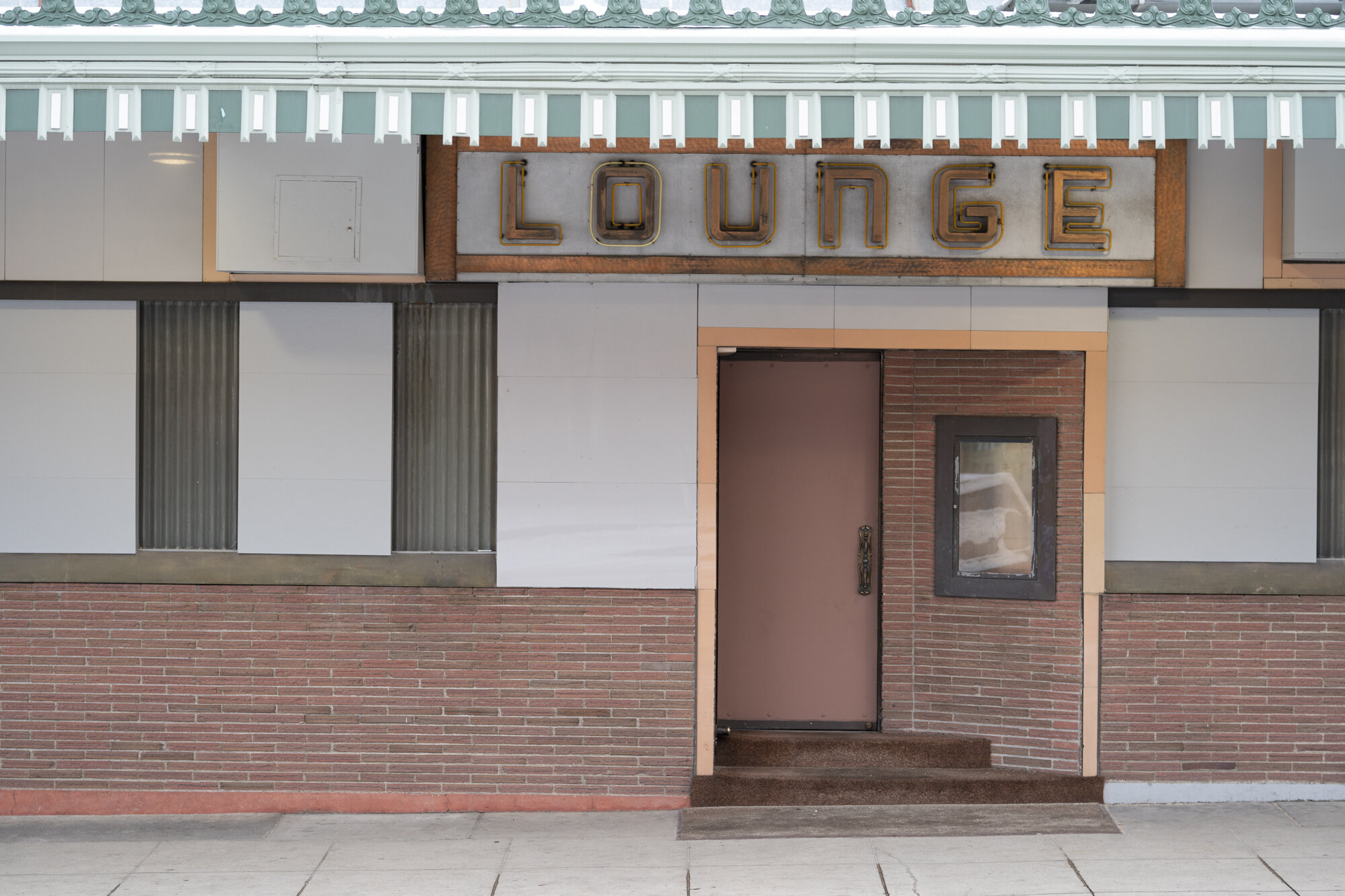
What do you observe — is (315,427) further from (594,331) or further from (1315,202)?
(1315,202)

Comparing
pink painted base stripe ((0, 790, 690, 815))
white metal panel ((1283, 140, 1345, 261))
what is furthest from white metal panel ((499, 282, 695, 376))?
white metal panel ((1283, 140, 1345, 261))

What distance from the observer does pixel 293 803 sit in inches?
290

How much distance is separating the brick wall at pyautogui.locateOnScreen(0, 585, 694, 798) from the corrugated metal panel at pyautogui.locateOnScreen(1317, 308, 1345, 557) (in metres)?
4.23

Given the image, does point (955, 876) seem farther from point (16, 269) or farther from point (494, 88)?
point (16, 269)

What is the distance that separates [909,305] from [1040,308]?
823 mm

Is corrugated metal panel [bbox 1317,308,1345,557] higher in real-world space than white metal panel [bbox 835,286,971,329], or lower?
lower

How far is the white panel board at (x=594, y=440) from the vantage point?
728 centimetres

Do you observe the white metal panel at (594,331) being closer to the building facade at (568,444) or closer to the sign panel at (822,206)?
the building facade at (568,444)

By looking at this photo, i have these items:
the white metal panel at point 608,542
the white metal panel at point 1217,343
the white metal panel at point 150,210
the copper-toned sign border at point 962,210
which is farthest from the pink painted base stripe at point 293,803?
the white metal panel at point 1217,343

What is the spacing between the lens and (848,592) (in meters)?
8.07

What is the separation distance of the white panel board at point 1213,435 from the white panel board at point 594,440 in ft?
9.26

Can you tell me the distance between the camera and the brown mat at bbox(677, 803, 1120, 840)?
693 cm

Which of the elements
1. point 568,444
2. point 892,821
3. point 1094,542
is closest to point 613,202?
point 568,444

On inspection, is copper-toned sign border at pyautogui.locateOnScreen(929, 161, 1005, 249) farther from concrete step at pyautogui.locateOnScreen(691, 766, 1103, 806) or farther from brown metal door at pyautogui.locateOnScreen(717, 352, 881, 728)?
concrete step at pyautogui.locateOnScreen(691, 766, 1103, 806)
